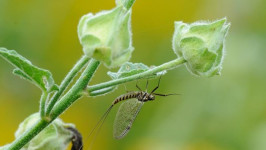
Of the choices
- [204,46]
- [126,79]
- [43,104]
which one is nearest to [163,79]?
[204,46]

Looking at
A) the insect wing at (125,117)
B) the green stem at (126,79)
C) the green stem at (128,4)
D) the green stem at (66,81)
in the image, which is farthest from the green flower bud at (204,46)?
the insect wing at (125,117)

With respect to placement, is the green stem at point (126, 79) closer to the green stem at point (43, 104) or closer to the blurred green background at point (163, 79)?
the green stem at point (43, 104)

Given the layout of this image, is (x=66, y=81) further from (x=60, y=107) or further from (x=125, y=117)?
(x=125, y=117)

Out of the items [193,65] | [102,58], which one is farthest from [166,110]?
[102,58]

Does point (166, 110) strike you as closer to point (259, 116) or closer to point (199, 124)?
point (199, 124)

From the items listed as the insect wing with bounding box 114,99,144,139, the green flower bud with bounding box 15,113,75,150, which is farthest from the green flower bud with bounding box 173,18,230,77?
the green flower bud with bounding box 15,113,75,150

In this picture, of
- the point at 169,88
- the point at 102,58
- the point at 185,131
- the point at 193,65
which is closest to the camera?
the point at 102,58
